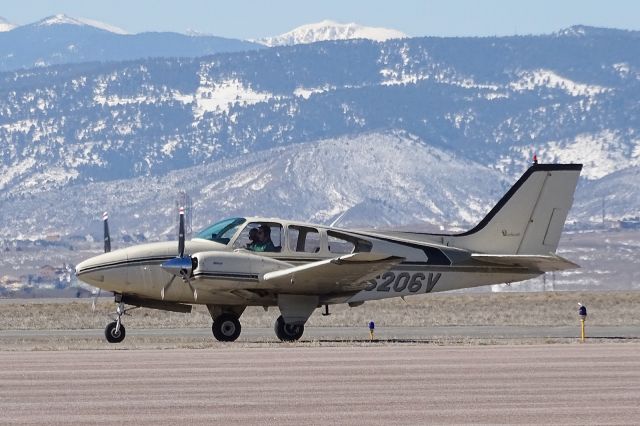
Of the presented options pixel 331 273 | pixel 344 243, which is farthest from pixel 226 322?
pixel 344 243

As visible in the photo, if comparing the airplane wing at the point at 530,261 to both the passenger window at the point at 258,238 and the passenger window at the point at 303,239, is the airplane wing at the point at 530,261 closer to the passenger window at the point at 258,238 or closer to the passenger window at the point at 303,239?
the passenger window at the point at 303,239

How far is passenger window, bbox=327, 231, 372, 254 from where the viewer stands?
35469mm

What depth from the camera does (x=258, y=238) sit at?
114ft

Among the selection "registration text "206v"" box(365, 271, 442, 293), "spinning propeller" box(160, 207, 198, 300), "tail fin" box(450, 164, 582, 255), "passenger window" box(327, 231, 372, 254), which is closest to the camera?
"spinning propeller" box(160, 207, 198, 300)

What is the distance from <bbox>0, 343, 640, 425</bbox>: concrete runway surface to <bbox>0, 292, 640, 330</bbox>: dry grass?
15.0 meters

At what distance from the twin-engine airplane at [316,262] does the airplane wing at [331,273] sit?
0.02 m

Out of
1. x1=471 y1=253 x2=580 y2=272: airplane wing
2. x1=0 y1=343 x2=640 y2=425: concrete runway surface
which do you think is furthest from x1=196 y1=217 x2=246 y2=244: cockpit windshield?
x1=471 y1=253 x2=580 y2=272: airplane wing

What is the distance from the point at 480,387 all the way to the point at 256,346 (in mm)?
9321

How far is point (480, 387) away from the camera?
23328mm

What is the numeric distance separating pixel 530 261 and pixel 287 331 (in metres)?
5.87

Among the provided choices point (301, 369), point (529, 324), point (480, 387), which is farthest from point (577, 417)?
point (529, 324)

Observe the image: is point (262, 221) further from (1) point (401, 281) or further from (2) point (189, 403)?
(2) point (189, 403)

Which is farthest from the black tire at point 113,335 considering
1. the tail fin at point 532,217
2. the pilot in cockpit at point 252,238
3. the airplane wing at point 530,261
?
the airplane wing at point 530,261

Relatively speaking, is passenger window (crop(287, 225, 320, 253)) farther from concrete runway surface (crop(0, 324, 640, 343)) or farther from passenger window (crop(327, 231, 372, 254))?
concrete runway surface (crop(0, 324, 640, 343))
